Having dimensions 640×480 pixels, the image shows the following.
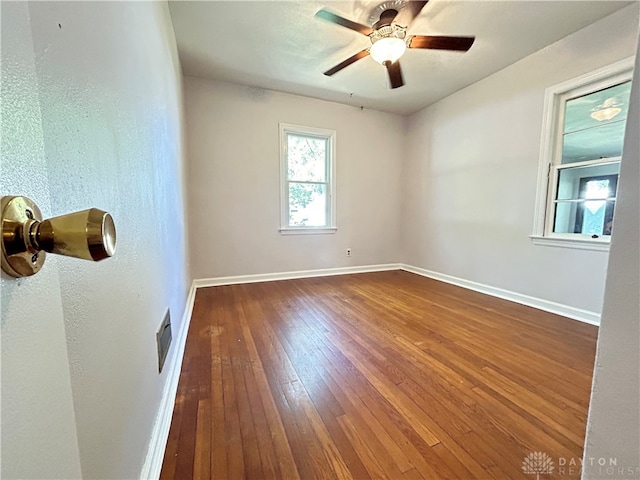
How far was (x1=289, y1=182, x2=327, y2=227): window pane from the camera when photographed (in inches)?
159

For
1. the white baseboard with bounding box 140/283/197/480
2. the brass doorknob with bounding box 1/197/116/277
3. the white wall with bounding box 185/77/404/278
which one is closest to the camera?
the brass doorknob with bounding box 1/197/116/277

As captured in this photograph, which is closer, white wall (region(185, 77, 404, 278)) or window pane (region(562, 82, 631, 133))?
window pane (region(562, 82, 631, 133))

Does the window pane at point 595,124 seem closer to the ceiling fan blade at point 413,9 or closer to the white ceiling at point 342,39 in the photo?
the white ceiling at point 342,39

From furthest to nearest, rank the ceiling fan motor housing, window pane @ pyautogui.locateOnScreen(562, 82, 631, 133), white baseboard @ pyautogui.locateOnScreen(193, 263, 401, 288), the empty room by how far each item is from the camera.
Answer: white baseboard @ pyautogui.locateOnScreen(193, 263, 401, 288) < window pane @ pyautogui.locateOnScreen(562, 82, 631, 133) < the ceiling fan motor housing < the empty room

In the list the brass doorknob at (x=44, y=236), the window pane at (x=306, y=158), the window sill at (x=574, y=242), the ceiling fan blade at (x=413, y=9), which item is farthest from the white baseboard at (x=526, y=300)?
the brass doorknob at (x=44, y=236)

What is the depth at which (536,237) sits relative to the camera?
2.79m

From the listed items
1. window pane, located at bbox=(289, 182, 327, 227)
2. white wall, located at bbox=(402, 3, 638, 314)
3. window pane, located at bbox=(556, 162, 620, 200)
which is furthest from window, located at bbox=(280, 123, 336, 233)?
window pane, located at bbox=(556, 162, 620, 200)

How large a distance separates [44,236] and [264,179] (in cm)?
366

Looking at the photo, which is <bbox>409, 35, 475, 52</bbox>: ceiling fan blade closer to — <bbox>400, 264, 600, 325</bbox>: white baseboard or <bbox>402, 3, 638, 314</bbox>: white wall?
<bbox>402, 3, 638, 314</bbox>: white wall

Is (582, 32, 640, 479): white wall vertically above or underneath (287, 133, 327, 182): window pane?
underneath

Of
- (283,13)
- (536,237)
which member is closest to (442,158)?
(536,237)

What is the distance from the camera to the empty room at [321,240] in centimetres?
45

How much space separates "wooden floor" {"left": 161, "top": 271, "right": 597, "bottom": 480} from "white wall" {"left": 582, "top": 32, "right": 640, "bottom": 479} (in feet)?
2.19

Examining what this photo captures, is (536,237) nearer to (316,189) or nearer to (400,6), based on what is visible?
(400,6)
